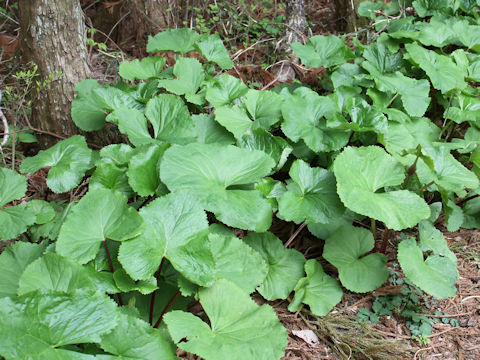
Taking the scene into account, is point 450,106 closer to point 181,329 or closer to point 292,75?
point 292,75

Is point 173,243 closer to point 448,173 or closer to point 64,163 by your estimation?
point 64,163

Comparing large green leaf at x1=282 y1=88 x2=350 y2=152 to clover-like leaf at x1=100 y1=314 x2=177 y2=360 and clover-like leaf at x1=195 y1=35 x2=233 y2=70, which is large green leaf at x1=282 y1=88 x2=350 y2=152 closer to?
clover-like leaf at x1=195 y1=35 x2=233 y2=70

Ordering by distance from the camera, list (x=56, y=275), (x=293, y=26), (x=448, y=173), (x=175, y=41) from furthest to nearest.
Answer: (x=293, y=26)
(x=175, y=41)
(x=448, y=173)
(x=56, y=275)

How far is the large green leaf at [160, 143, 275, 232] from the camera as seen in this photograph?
5.26 feet

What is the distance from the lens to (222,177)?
68.7 inches

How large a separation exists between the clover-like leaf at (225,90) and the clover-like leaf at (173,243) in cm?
89

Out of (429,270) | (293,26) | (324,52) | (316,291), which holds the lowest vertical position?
(316,291)

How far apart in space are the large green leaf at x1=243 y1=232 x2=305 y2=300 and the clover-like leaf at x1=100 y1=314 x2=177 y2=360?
1.83ft

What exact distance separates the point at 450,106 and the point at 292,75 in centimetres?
114

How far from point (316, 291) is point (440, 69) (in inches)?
66.8

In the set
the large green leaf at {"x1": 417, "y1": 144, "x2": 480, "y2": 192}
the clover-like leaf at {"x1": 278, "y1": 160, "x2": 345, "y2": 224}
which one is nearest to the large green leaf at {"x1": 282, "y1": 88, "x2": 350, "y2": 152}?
the clover-like leaf at {"x1": 278, "y1": 160, "x2": 345, "y2": 224}

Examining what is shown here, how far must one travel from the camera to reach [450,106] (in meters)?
2.54

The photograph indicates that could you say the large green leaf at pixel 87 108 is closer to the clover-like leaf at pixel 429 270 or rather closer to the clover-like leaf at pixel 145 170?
the clover-like leaf at pixel 145 170

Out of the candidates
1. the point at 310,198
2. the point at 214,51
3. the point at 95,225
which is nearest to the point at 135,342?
the point at 95,225
